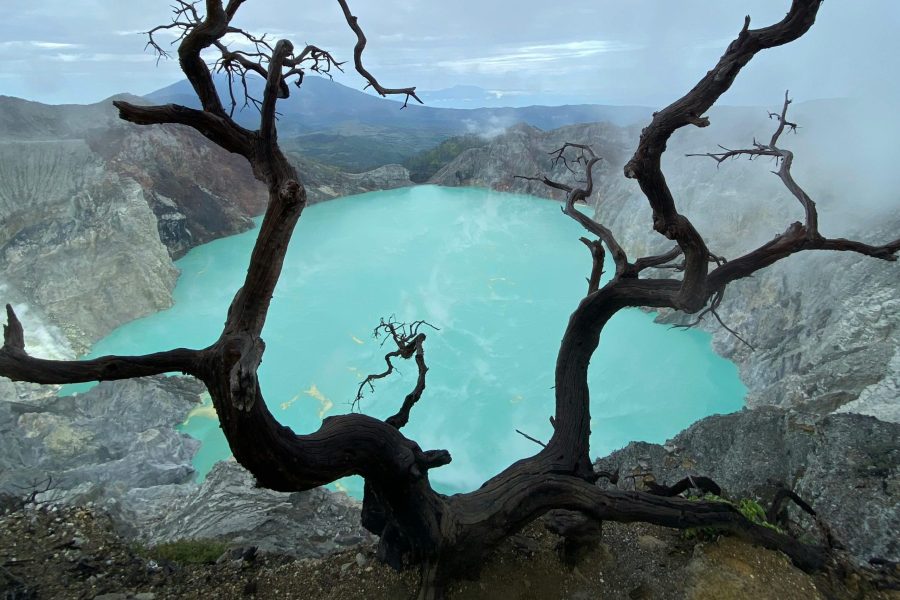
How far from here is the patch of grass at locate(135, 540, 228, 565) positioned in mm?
4660

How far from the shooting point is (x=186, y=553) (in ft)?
16.0

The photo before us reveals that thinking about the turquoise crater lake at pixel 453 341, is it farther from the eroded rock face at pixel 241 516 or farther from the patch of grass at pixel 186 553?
the patch of grass at pixel 186 553

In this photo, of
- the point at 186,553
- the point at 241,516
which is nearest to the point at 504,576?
the point at 186,553

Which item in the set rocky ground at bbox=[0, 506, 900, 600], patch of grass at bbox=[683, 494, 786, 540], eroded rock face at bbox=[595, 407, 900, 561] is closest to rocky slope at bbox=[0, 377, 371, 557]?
rocky ground at bbox=[0, 506, 900, 600]

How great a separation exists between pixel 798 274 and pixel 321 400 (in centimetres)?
1353

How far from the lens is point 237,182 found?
113 ft

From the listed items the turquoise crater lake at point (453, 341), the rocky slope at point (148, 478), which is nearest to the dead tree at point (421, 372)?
the rocky slope at point (148, 478)

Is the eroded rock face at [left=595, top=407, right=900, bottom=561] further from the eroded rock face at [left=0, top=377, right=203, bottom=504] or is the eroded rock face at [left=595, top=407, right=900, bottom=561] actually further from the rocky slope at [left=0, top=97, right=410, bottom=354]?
the rocky slope at [left=0, top=97, right=410, bottom=354]

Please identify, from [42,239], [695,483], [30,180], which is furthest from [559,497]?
[30,180]

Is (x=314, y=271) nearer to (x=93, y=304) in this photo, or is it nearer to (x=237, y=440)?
(x=93, y=304)

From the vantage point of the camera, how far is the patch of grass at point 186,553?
4660 mm

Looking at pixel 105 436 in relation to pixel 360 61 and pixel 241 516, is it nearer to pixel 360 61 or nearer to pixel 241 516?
pixel 241 516

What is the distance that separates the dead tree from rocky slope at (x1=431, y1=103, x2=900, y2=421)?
4.53 m

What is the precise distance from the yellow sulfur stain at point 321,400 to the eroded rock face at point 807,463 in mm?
9084
